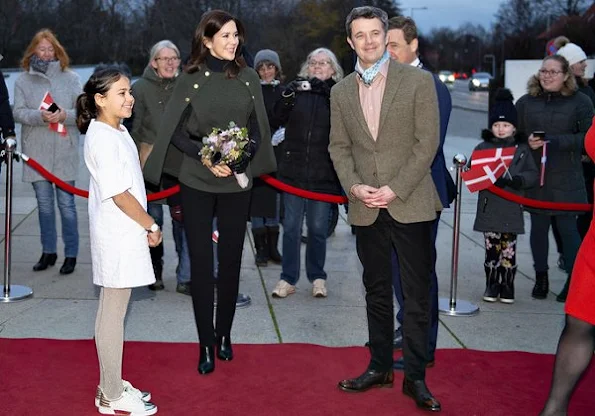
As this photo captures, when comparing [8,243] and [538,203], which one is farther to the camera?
[538,203]

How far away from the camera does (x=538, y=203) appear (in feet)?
25.2

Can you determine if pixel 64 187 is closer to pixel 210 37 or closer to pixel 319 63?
pixel 319 63

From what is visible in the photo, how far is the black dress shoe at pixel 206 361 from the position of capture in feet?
18.7

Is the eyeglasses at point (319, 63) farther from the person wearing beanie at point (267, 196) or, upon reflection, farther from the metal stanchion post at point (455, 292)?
the metal stanchion post at point (455, 292)

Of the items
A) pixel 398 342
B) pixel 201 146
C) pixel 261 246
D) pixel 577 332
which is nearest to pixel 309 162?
pixel 261 246

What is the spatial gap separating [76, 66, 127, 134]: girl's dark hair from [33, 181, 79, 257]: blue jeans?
3.59m

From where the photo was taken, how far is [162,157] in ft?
18.7

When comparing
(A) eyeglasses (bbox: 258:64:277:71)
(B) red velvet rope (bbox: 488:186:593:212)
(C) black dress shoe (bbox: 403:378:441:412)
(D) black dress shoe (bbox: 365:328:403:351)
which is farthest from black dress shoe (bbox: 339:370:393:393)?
(A) eyeglasses (bbox: 258:64:277:71)

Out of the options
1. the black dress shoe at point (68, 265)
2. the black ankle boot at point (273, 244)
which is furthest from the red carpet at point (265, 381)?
the black ankle boot at point (273, 244)

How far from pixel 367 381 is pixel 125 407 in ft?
4.55

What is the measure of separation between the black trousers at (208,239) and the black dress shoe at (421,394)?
125cm

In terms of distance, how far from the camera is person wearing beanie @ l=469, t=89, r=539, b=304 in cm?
762

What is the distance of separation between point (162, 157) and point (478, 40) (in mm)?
184276

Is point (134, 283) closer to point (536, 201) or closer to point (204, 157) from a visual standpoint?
point (204, 157)
